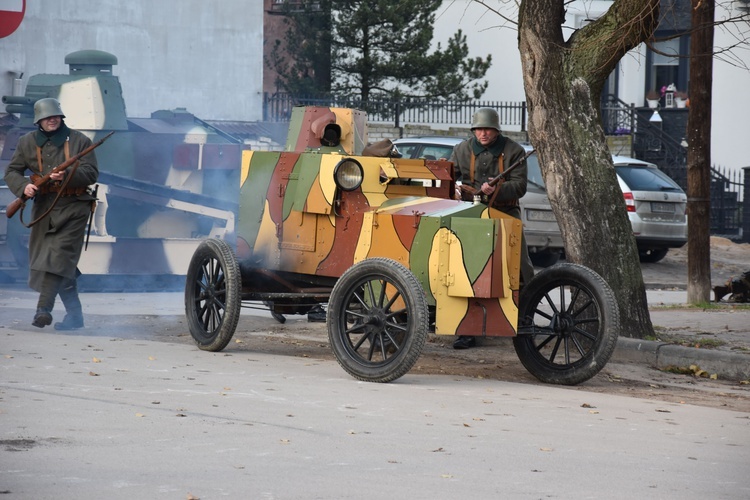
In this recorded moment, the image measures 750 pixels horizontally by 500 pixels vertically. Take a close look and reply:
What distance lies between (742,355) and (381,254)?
298cm

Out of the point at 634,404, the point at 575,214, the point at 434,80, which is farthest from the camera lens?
the point at 434,80

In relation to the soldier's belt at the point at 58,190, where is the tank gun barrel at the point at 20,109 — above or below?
above

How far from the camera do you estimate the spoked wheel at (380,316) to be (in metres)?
8.16

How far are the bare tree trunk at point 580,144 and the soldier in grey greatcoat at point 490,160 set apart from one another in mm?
469

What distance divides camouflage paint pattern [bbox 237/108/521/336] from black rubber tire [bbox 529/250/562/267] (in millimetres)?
9563

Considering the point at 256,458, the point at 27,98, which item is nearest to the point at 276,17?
the point at 27,98

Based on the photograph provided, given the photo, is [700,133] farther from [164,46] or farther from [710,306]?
[164,46]

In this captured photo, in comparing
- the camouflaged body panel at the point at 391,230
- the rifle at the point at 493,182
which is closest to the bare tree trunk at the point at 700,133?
the rifle at the point at 493,182

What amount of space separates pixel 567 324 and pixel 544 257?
423 inches

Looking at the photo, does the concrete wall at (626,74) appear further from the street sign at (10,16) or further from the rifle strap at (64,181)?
the street sign at (10,16)

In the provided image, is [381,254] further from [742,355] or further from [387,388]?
[742,355]

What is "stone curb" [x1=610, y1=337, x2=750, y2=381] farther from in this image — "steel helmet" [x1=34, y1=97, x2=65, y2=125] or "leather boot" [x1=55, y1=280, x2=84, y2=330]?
"steel helmet" [x1=34, y1=97, x2=65, y2=125]

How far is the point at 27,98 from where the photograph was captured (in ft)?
48.4

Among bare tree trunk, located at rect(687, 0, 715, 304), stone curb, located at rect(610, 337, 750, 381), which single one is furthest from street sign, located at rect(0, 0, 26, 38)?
bare tree trunk, located at rect(687, 0, 715, 304)
